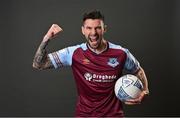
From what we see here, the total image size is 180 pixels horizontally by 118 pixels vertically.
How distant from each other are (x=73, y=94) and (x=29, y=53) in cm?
48

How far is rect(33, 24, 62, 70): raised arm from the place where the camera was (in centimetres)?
197

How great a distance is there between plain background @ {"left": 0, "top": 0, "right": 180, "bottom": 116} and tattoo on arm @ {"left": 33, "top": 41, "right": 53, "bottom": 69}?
87 cm

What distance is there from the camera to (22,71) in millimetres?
2984

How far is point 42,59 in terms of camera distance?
2031mm

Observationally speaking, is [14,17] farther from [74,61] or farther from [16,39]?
[74,61]

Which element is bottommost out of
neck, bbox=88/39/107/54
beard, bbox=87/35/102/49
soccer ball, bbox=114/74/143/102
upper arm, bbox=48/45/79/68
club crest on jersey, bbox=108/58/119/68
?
soccer ball, bbox=114/74/143/102

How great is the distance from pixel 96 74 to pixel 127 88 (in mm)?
183

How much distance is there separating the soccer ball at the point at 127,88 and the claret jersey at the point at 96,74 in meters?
0.05

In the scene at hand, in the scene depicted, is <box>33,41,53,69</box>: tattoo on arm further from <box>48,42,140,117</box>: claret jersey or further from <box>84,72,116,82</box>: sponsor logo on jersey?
<box>84,72,116,82</box>: sponsor logo on jersey

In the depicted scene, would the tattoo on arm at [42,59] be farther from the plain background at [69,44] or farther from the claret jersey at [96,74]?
the plain background at [69,44]

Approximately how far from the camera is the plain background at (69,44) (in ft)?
9.60

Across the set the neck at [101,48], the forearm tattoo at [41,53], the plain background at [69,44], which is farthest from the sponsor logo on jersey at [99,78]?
the plain background at [69,44]

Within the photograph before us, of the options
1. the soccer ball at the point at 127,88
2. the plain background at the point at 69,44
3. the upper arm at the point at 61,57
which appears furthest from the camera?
the plain background at the point at 69,44

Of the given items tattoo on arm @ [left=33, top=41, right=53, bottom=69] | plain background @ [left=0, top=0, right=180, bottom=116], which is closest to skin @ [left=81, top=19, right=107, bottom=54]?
tattoo on arm @ [left=33, top=41, right=53, bottom=69]
